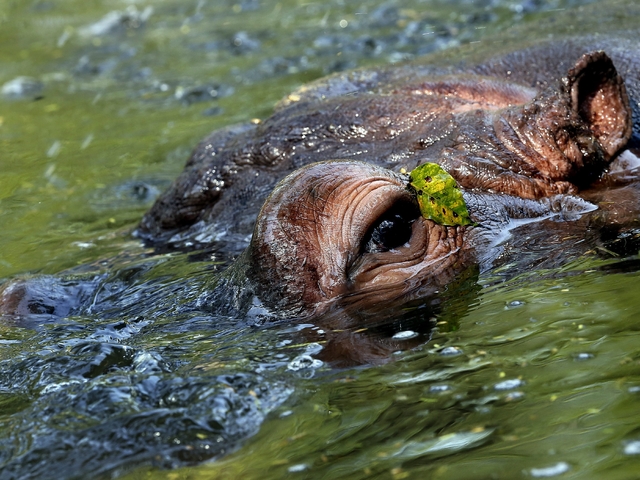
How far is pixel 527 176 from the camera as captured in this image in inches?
185

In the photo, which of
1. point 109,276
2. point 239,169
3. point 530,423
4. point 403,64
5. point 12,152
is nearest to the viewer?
point 530,423

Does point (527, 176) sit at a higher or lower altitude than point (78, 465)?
higher

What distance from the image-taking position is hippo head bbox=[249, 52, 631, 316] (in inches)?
154

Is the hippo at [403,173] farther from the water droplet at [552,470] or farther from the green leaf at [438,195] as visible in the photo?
the water droplet at [552,470]

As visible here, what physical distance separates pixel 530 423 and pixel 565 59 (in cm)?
355

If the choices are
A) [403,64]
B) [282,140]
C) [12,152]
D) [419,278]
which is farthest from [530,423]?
[12,152]

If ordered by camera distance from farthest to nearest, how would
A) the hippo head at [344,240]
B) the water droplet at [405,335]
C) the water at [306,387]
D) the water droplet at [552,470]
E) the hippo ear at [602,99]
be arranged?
the hippo ear at [602,99] < the hippo head at [344,240] < the water droplet at [405,335] < the water at [306,387] < the water droplet at [552,470]

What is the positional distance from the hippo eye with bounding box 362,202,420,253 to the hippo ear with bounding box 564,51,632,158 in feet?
3.56

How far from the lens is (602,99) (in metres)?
4.86

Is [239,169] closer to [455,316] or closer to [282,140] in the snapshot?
[282,140]

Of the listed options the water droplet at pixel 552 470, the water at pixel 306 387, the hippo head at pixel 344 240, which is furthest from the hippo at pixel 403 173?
the water droplet at pixel 552 470

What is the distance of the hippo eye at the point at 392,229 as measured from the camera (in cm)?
411

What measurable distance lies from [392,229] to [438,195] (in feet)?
0.88

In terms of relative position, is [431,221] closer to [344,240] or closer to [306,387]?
[344,240]
